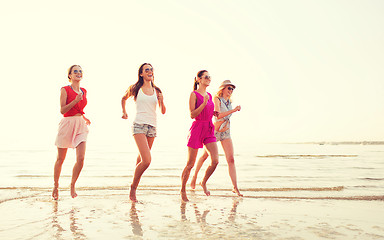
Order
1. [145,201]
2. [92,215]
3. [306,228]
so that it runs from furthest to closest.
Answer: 1. [145,201]
2. [92,215]
3. [306,228]

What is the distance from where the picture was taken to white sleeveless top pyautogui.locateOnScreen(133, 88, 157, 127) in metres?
6.07

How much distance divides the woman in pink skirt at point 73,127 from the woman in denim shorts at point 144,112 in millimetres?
794

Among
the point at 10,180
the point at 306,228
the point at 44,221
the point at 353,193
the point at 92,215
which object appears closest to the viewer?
the point at 306,228

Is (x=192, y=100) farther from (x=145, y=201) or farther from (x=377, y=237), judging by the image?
(x=377, y=237)

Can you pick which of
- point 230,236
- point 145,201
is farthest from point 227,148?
point 230,236

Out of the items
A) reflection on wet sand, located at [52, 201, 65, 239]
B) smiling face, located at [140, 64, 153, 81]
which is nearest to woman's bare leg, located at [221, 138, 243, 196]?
smiling face, located at [140, 64, 153, 81]

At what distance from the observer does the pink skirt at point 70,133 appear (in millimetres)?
6191

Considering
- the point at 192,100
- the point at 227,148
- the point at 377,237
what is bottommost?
the point at 377,237

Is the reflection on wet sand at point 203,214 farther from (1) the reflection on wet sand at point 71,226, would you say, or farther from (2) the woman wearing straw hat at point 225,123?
(1) the reflection on wet sand at point 71,226

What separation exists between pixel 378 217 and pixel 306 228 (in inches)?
59.0

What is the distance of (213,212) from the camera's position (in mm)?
5191

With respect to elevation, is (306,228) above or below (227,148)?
below

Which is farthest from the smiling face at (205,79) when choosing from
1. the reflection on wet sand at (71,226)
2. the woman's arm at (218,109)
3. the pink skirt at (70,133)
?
the reflection on wet sand at (71,226)

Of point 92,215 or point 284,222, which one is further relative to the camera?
point 92,215
